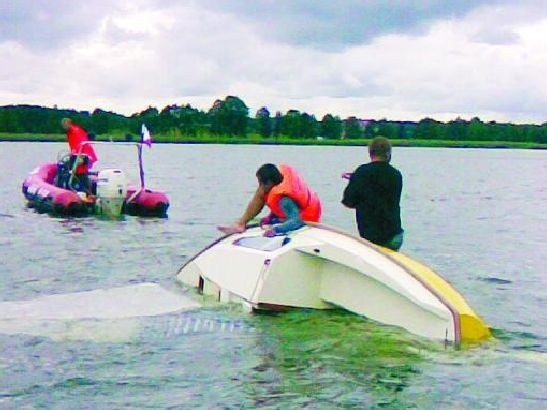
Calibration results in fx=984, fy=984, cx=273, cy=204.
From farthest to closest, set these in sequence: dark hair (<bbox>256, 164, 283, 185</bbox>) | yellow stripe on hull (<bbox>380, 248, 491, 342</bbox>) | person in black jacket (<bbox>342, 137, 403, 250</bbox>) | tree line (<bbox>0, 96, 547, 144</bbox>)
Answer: tree line (<bbox>0, 96, 547, 144</bbox>) → dark hair (<bbox>256, 164, 283, 185</bbox>) → person in black jacket (<bbox>342, 137, 403, 250</bbox>) → yellow stripe on hull (<bbox>380, 248, 491, 342</bbox>)

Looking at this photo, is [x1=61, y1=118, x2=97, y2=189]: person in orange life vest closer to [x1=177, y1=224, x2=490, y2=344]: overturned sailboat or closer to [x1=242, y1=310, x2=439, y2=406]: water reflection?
[x1=177, y1=224, x2=490, y2=344]: overturned sailboat

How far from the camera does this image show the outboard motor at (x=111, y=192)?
21.5 meters

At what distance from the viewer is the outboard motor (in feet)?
70.5

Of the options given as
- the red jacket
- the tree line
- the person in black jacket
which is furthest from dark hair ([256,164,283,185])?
the tree line

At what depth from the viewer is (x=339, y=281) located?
961 centimetres

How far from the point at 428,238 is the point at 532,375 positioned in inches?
489

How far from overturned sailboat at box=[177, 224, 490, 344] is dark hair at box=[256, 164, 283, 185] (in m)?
0.57

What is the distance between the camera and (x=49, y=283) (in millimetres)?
12742

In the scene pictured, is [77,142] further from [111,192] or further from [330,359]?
[330,359]

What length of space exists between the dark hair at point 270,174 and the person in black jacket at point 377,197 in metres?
1.13

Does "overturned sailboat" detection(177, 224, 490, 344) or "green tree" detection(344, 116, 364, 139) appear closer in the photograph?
"overturned sailboat" detection(177, 224, 490, 344)

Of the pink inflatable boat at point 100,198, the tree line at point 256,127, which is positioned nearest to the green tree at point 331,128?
the tree line at point 256,127

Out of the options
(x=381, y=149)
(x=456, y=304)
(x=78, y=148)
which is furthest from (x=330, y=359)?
(x=78, y=148)

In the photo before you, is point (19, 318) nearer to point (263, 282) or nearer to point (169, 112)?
point (263, 282)
